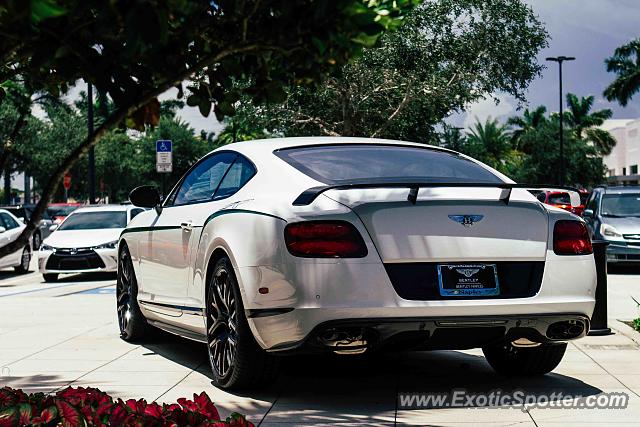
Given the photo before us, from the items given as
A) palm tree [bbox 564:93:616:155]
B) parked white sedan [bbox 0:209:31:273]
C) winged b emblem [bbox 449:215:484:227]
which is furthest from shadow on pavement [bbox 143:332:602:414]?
palm tree [bbox 564:93:616:155]

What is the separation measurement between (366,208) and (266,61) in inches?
67.4

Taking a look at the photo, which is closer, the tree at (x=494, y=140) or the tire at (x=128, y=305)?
the tire at (x=128, y=305)

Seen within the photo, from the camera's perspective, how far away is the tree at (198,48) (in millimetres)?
3539

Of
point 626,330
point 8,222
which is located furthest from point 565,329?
point 8,222

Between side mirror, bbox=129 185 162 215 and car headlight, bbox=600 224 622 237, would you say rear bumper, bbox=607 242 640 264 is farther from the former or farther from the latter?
side mirror, bbox=129 185 162 215

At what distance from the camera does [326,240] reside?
5668mm

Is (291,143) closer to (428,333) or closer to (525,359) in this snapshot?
(428,333)

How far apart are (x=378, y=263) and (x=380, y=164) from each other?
1.13m

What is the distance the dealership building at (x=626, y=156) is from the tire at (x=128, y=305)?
248ft

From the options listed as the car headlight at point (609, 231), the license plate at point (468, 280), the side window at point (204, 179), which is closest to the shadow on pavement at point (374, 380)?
the license plate at point (468, 280)

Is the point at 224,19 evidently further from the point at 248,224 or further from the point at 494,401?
the point at 494,401

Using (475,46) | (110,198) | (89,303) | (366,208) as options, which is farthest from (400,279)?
(110,198)

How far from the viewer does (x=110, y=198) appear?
278 feet

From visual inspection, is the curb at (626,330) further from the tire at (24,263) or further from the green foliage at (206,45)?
the tire at (24,263)
